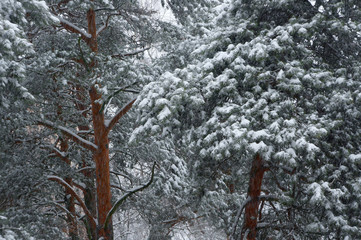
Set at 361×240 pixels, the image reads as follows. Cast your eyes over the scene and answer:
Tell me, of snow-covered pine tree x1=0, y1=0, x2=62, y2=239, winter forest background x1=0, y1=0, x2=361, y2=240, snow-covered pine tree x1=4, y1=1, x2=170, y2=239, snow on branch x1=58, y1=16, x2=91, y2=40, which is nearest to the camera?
snow-covered pine tree x1=0, y1=0, x2=62, y2=239

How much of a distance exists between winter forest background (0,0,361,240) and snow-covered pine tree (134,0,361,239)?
0.03 meters

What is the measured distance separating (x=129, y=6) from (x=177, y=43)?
1617 millimetres

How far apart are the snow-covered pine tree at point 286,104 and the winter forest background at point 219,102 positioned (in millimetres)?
26

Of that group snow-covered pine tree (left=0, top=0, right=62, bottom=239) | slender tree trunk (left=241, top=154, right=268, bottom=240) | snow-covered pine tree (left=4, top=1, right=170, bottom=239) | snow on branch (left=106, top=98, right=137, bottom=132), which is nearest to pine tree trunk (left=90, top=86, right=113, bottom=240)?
snow-covered pine tree (left=4, top=1, right=170, bottom=239)

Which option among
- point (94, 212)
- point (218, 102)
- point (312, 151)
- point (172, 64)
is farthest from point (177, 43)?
point (94, 212)

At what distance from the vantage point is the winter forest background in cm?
519

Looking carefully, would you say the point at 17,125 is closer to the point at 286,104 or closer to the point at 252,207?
the point at 286,104

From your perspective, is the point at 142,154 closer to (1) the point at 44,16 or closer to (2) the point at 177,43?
(2) the point at 177,43

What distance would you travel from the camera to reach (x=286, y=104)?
555 cm

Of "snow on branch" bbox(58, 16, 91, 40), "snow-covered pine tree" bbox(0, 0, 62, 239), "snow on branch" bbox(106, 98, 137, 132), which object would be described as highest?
"snow on branch" bbox(58, 16, 91, 40)

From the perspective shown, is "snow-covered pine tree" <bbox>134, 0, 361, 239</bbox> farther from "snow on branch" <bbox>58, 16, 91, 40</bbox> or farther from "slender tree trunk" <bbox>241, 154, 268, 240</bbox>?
"snow on branch" <bbox>58, 16, 91, 40</bbox>

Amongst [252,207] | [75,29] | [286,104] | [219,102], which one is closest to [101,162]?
[75,29]

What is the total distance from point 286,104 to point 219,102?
49.5 inches

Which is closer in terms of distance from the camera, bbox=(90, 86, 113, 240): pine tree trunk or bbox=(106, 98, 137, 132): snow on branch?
bbox=(106, 98, 137, 132): snow on branch
